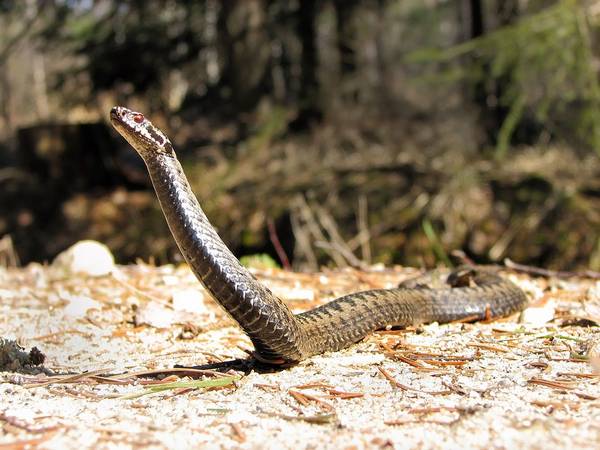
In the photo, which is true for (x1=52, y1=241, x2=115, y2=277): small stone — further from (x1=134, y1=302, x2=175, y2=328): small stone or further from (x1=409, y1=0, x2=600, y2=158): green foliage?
(x1=409, y1=0, x2=600, y2=158): green foliage

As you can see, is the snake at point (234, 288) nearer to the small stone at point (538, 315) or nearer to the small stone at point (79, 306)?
the small stone at point (538, 315)

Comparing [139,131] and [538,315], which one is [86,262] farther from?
[538,315]

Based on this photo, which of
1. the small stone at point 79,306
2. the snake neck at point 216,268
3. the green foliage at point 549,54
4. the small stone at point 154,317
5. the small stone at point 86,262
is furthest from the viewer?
the green foliage at point 549,54

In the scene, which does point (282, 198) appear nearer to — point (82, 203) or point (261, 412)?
point (82, 203)

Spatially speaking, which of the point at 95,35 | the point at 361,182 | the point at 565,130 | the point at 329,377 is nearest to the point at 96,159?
the point at 95,35

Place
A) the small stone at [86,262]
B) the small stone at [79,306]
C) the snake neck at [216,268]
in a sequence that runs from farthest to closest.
→ the small stone at [86,262]
the small stone at [79,306]
the snake neck at [216,268]

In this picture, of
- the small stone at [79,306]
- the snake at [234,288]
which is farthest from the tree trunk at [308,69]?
the snake at [234,288]

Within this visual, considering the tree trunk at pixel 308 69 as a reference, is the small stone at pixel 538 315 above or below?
below
